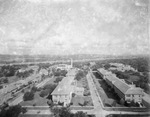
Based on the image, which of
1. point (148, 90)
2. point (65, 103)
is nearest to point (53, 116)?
point (65, 103)

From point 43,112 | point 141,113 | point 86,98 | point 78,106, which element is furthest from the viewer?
point 86,98

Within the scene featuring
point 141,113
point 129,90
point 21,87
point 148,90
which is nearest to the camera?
point 141,113

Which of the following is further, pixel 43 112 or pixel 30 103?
pixel 30 103

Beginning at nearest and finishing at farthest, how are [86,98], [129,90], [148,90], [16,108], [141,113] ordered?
[16,108] < [141,113] < [129,90] < [86,98] < [148,90]

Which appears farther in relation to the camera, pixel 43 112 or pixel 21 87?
pixel 21 87

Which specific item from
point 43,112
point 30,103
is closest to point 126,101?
point 43,112

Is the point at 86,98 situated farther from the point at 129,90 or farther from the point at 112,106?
the point at 129,90

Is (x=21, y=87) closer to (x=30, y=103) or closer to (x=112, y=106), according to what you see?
(x=30, y=103)

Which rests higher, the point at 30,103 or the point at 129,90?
the point at 129,90

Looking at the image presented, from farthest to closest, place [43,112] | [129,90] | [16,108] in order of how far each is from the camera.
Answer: [129,90], [43,112], [16,108]
